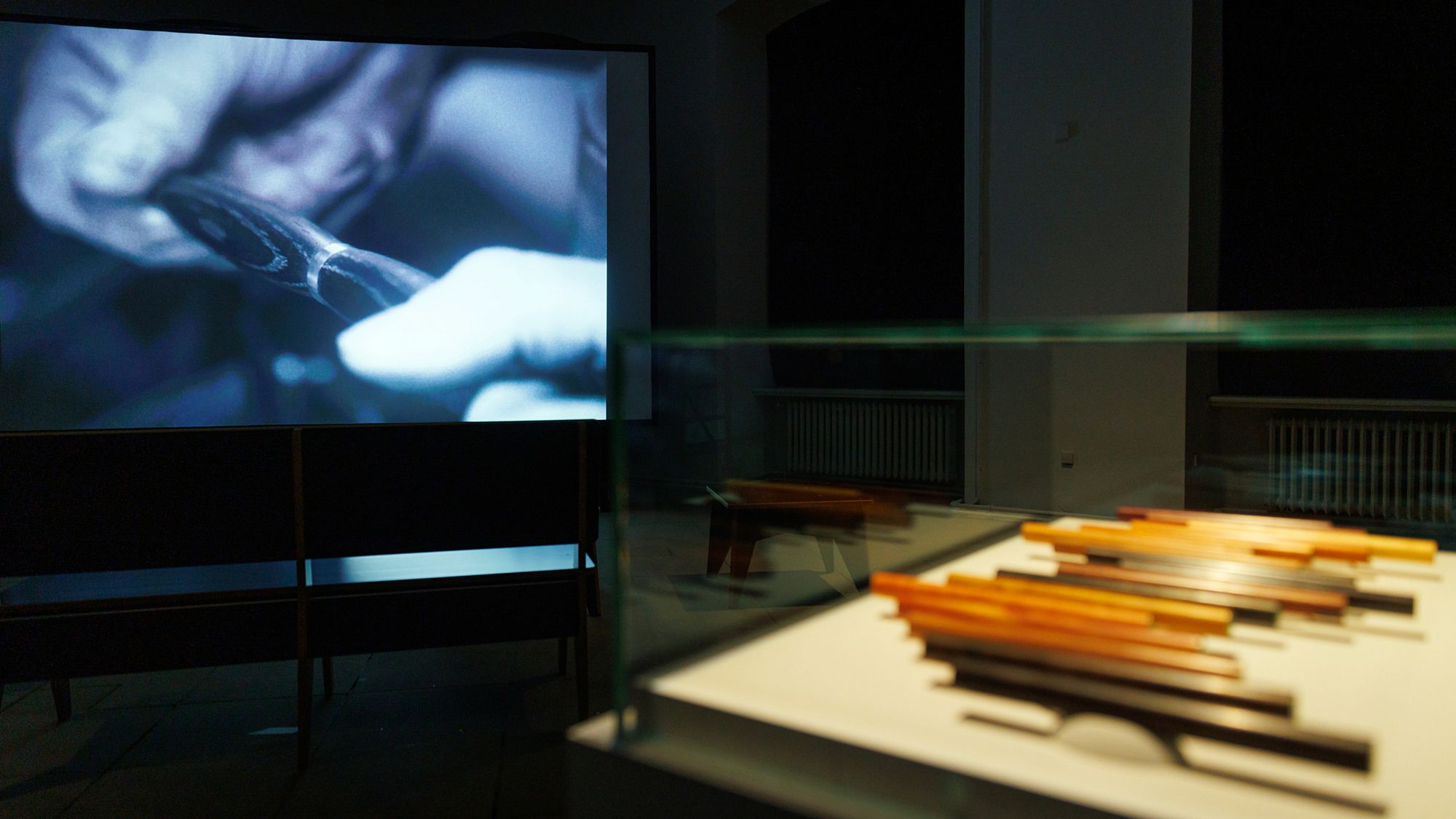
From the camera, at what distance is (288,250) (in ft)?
17.3

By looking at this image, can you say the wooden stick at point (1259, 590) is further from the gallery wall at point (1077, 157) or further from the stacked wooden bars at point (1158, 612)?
the gallery wall at point (1077, 157)

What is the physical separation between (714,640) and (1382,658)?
0.49 metres

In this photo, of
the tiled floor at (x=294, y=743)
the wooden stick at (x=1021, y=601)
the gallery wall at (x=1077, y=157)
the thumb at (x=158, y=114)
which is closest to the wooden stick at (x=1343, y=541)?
the wooden stick at (x=1021, y=601)

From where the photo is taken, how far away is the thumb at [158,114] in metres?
5.01

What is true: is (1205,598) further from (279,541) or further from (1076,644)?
(279,541)

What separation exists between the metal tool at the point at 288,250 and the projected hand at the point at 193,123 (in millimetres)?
78

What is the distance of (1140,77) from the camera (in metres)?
4.17

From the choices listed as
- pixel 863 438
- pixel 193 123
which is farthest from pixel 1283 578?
pixel 193 123

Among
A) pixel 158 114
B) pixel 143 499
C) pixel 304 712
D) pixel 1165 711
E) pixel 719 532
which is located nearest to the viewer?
pixel 1165 711

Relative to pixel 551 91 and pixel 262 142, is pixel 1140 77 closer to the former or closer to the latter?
pixel 551 91

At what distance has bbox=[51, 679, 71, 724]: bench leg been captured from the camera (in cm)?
229

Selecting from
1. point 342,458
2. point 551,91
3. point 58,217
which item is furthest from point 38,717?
point 551,91

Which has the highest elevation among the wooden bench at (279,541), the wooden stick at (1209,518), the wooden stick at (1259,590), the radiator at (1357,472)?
A: the radiator at (1357,472)

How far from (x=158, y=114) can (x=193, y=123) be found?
18 cm
